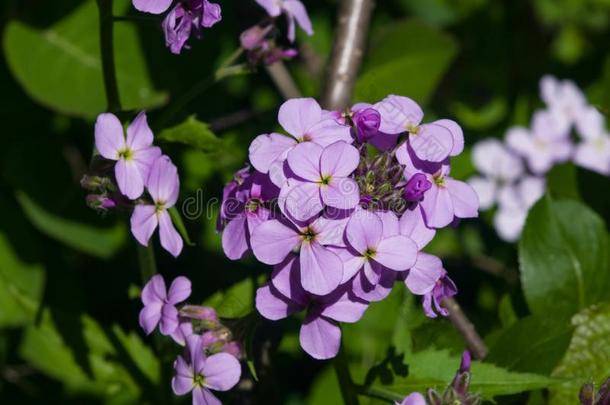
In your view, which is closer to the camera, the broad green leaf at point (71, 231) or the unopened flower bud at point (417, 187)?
the unopened flower bud at point (417, 187)

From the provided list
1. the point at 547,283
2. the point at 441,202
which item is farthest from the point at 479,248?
the point at 441,202

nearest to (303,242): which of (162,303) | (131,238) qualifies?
(162,303)

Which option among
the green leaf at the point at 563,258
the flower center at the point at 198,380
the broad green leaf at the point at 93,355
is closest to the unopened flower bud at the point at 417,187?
the flower center at the point at 198,380

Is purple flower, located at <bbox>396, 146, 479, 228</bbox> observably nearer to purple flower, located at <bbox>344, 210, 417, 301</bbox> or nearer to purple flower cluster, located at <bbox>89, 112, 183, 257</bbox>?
purple flower, located at <bbox>344, 210, 417, 301</bbox>

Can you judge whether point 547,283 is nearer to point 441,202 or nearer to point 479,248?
point 441,202

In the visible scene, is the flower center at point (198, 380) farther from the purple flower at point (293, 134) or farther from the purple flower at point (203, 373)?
Result: the purple flower at point (293, 134)

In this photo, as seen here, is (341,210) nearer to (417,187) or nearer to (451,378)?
(417,187)
